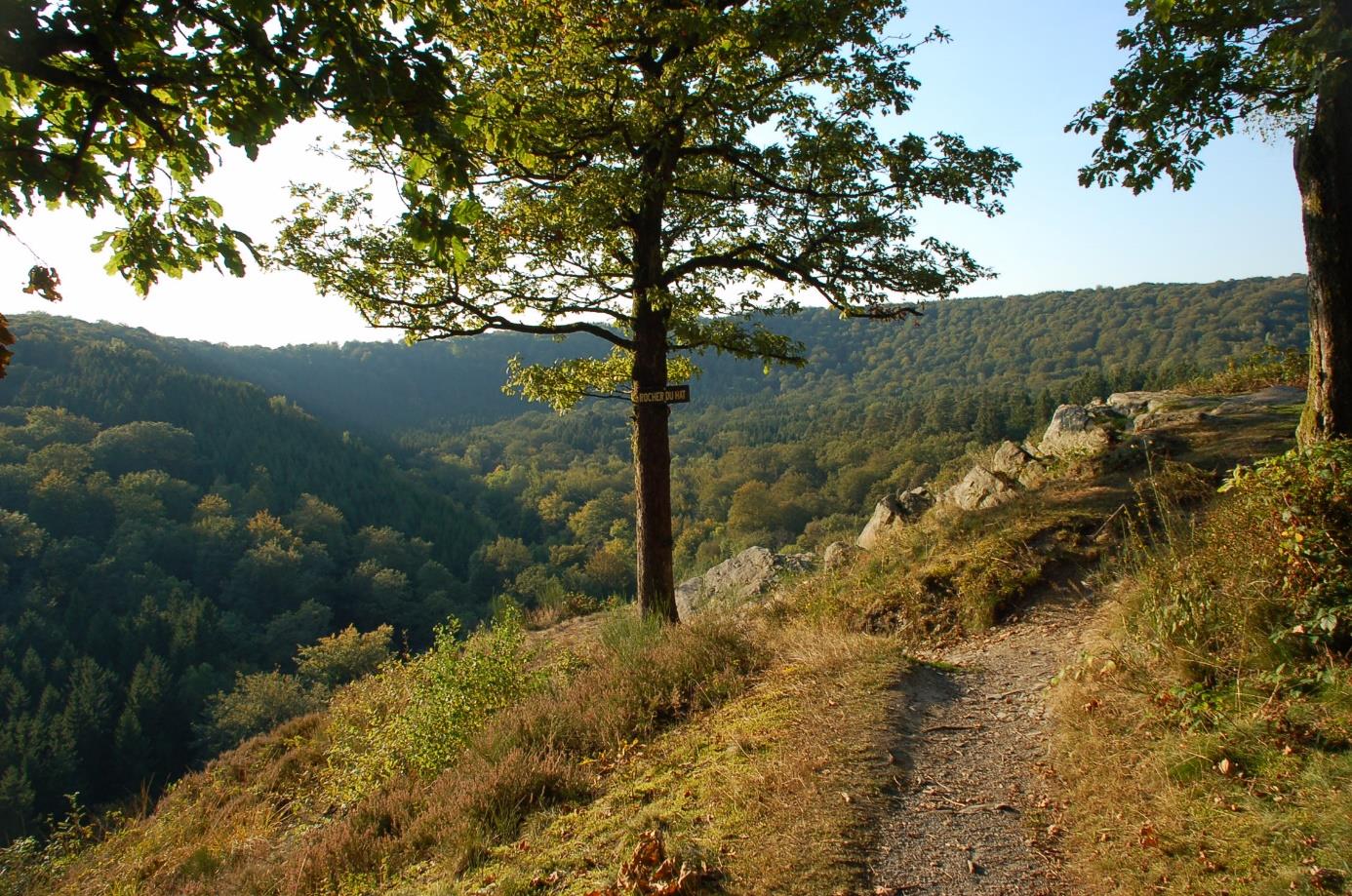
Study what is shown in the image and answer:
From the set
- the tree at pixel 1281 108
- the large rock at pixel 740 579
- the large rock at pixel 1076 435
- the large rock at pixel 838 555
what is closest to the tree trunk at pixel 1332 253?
the tree at pixel 1281 108

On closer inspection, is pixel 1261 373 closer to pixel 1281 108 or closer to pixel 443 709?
pixel 1281 108

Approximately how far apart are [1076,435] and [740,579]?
5.27 m

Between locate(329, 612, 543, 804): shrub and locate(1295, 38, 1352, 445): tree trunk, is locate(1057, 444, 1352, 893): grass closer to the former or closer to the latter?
locate(1295, 38, 1352, 445): tree trunk

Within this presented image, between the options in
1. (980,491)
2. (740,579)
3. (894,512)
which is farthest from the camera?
(740,579)

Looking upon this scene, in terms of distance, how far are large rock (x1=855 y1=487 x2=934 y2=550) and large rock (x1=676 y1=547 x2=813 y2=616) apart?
117 centimetres

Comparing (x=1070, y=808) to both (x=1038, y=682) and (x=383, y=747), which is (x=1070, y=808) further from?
(x=383, y=747)

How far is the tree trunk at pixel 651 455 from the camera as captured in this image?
8.83 m

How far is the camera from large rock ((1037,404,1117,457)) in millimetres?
9548

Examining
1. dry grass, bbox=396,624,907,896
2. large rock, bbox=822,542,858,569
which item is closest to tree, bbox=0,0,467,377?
dry grass, bbox=396,624,907,896

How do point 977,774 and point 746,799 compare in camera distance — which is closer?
point 746,799

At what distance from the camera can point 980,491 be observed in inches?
392

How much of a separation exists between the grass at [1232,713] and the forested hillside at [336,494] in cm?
1195

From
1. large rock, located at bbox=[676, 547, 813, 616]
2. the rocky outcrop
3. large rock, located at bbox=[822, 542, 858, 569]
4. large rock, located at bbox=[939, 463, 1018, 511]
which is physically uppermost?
the rocky outcrop

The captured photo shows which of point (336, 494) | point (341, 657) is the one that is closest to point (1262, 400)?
point (341, 657)
